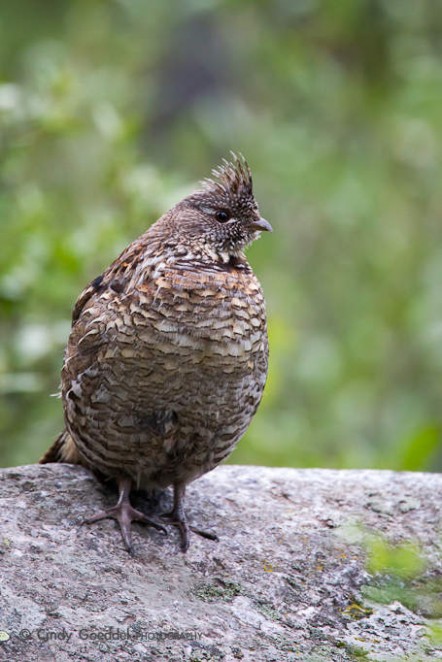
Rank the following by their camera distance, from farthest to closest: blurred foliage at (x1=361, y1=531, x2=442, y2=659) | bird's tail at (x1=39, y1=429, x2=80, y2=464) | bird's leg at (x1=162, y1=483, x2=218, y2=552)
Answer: bird's tail at (x1=39, y1=429, x2=80, y2=464), bird's leg at (x1=162, y1=483, x2=218, y2=552), blurred foliage at (x1=361, y1=531, x2=442, y2=659)

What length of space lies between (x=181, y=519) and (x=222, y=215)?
1.15m

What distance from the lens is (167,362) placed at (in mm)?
3836

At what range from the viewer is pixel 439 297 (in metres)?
7.95

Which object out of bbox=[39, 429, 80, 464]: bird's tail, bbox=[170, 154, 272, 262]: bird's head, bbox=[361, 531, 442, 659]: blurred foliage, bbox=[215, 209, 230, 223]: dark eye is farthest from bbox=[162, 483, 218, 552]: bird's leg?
bbox=[215, 209, 230, 223]: dark eye

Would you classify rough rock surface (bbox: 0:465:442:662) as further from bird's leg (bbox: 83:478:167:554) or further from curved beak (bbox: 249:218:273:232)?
curved beak (bbox: 249:218:273:232)

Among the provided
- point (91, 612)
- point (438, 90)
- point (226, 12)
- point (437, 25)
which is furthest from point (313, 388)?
point (91, 612)

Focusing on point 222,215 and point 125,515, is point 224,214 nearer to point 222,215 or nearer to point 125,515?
point 222,215

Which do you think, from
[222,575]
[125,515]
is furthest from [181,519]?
[222,575]

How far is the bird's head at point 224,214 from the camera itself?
4.28m

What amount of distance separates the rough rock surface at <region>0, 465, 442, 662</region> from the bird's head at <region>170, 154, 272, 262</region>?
38.9 inches

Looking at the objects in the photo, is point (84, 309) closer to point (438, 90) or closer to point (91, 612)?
point (91, 612)

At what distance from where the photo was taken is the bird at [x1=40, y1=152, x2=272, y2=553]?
3879mm

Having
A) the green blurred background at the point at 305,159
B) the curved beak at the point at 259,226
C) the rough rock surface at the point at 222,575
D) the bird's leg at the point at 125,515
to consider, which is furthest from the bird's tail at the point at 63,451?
the green blurred background at the point at 305,159

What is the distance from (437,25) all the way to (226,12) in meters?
2.28
